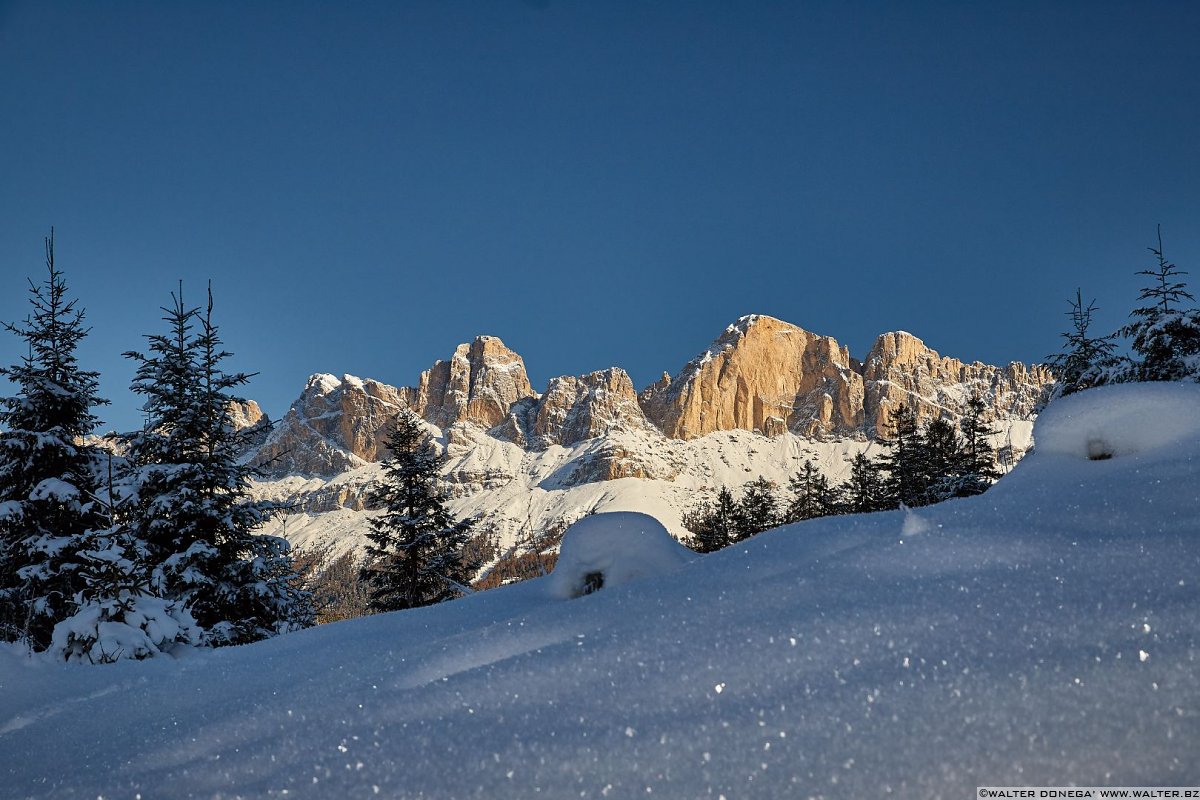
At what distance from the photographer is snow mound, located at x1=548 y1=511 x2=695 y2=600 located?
258 cm

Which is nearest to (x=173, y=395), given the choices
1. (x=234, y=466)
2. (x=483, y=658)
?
(x=234, y=466)

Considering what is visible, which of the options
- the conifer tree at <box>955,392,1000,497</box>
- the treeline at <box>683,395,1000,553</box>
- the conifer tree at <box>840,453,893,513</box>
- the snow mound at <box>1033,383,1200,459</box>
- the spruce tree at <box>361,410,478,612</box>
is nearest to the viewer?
the snow mound at <box>1033,383,1200,459</box>

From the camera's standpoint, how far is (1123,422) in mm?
2344

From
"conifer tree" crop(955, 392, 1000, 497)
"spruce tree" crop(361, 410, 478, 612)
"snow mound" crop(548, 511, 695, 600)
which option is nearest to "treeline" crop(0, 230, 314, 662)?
"spruce tree" crop(361, 410, 478, 612)

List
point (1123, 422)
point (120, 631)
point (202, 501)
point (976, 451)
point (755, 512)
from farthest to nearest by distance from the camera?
point (755, 512), point (976, 451), point (202, 501), point (120, 631), point (1123, 422)

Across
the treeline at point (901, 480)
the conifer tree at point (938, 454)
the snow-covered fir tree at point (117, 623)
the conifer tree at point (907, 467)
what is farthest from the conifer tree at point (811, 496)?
the snow-covered fir tree at point (117, 623)

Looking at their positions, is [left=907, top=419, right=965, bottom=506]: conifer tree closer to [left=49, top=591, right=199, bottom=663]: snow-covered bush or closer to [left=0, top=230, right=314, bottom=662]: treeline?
[left=0, top=230, right=314, bottom=662]: treeline

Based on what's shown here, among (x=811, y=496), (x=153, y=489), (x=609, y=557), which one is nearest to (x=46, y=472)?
(x=153, y=489)

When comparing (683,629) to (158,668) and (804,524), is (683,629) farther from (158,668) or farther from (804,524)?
(158,668)

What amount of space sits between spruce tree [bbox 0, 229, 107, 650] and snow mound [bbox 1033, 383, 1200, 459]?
536 inches

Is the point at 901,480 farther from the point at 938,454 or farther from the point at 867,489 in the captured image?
the point at 867,489

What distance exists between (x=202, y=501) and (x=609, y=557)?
12.7 m

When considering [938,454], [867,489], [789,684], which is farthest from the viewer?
[867,489]

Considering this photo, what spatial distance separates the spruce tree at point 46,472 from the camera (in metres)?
12.0
